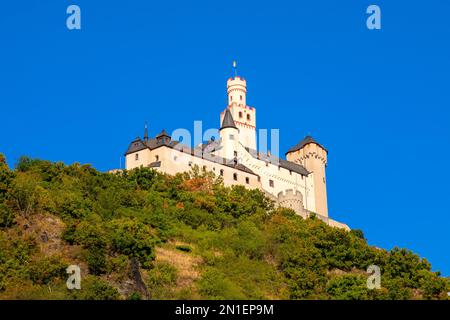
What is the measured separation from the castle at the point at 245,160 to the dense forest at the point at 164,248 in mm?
7779

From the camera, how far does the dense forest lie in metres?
47.4

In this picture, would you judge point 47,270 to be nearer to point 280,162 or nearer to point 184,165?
point 184,165

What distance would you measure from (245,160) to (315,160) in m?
11.6

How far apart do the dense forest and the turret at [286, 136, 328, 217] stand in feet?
66.7

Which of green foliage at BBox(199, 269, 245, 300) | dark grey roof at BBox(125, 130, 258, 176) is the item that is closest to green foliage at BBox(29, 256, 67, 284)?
green foliage at BBox(199, 269, 245, 300)

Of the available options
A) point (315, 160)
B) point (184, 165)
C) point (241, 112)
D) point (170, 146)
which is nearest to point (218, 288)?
point (184, 165)

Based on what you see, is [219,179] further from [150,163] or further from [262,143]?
[262,143]

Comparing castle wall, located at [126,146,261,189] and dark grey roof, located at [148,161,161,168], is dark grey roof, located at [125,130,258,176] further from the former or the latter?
castle wall, located at [126,146,261,189]

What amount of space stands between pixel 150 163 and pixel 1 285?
32.2 meters

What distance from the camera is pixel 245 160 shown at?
273 feet

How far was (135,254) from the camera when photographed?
5084 centimetres
